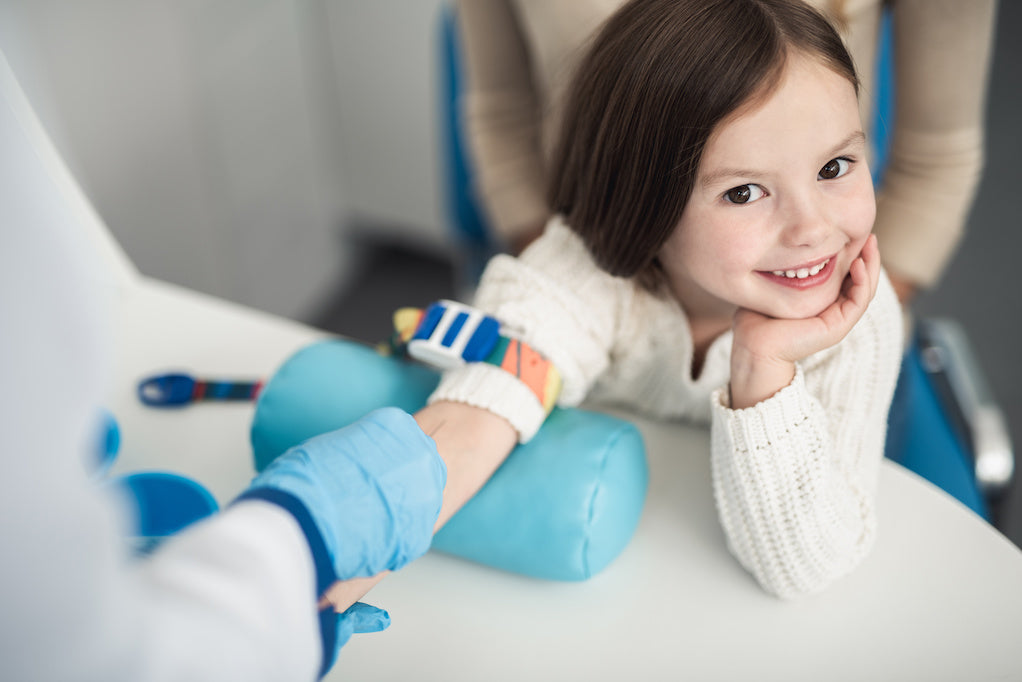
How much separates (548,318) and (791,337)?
20 centimetres

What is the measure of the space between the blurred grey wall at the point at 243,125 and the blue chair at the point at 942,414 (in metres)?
0.65

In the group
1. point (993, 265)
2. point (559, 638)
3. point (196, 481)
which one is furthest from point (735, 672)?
point (993, 265)

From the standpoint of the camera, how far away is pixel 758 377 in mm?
680

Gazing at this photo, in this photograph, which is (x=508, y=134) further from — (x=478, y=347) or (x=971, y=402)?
(x=971, y=402)

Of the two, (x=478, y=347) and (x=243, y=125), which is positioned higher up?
(x=478, y=347)

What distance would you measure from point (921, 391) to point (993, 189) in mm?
1287

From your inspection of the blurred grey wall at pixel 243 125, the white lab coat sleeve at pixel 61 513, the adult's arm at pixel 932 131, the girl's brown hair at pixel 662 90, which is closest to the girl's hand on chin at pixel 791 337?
the girl's brown hair at pixel 662 90

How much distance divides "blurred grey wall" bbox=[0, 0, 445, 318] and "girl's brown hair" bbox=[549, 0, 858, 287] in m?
1.02

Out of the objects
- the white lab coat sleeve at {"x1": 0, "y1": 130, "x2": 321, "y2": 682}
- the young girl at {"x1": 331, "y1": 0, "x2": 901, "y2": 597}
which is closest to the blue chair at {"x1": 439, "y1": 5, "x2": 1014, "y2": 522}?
the young girl at {"x1": 331, "y1": 0, "x2": 901, "y2": 597}

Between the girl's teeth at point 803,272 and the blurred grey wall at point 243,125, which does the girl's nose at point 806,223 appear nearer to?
the girl's teeth at point 803,272

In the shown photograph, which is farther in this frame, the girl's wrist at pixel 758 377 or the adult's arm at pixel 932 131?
the adult's arm at pixel 932 131

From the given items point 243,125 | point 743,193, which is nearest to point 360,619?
point 743,193

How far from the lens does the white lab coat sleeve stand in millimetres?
344

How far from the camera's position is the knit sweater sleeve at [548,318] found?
72cm
